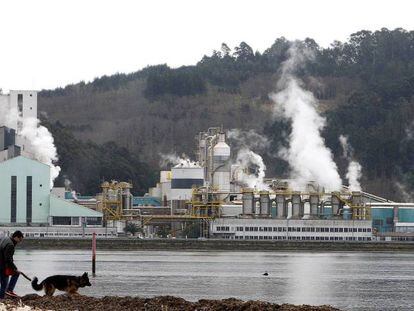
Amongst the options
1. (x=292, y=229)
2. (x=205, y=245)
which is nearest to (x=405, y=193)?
(x=292, y=229)

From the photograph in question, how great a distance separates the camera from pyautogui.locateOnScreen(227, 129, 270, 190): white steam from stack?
148m

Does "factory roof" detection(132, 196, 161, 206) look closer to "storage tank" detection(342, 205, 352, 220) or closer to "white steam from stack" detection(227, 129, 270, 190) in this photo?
Answer: "white steam from stack" detection(227, 129, 270, 190)

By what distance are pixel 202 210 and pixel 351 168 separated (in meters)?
38.4

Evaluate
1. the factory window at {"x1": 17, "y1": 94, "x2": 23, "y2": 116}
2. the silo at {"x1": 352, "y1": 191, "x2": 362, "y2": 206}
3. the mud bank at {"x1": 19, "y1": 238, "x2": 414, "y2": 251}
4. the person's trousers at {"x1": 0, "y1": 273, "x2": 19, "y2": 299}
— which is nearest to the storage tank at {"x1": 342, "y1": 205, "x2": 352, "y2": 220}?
the silo at {"x1": 352, "y1": 191, "x2": 362, "y2": 206}

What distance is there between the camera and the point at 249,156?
547 feet

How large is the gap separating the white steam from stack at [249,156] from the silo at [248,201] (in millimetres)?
8213

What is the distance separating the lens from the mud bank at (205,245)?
409 feet

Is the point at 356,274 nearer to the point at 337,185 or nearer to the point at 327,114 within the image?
the point at 337,185

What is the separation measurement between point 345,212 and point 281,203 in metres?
5.68

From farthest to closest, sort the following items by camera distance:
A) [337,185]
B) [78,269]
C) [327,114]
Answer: [327,114]
[337,185]
[78,269]

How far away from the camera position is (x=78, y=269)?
3118 inches

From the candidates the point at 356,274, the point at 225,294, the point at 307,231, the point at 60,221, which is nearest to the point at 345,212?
the point at 307,231

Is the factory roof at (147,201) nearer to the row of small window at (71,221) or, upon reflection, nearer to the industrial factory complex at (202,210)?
the industrial factory complex at (202,210)

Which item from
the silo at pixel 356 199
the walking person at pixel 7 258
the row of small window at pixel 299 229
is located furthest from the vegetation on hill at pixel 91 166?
the walking person at pixel 7 258
